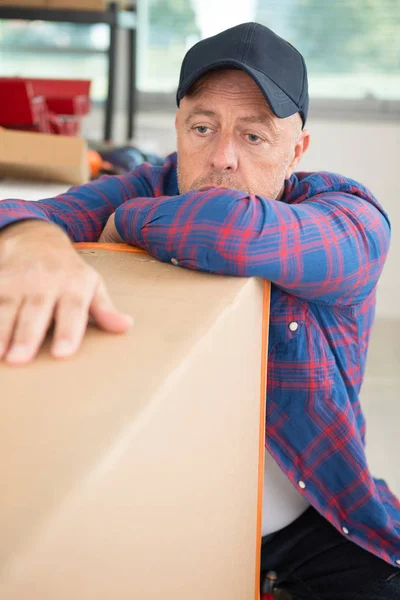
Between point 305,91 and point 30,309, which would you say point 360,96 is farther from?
point 30,309

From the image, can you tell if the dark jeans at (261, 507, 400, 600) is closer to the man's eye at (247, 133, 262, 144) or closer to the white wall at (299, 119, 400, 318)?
the man's eye at (247, 133, 262, 144)

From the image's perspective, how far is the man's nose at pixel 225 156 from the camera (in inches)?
36.0

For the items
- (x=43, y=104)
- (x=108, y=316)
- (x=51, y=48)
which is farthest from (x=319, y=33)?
(x=108, y=316)

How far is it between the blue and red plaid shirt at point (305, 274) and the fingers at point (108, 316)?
0.19m

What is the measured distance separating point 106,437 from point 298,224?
42 cm

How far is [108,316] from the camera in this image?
1.64 feet

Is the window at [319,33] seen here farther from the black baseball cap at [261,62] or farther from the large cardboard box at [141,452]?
the large cardboard box at [141,452]

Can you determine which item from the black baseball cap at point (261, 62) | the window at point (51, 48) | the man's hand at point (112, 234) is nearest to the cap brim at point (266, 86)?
the black baseball cap at point (261, 62)

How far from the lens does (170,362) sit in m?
0.45

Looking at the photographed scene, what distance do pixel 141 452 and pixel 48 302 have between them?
157 mm

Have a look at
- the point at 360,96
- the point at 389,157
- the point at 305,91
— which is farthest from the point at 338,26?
the point at 305,91

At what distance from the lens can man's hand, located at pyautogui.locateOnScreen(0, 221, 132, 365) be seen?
46 centimetres

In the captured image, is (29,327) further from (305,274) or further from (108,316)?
(305,274)

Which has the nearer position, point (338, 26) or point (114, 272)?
point (114, 272)
